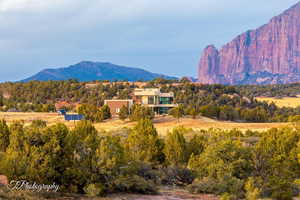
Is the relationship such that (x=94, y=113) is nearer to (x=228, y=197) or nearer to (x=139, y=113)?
(x=139, y=113)

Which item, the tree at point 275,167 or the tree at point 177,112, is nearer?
the tree at point 275,167

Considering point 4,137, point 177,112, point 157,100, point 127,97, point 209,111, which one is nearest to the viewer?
point 4,137

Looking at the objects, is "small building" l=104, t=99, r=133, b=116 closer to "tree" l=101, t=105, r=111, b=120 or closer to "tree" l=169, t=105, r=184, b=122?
"tree" l=101, t=105, r=111, b=120

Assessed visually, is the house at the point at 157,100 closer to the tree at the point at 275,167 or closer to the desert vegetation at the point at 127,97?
the desert vegetation at the point at 127,97

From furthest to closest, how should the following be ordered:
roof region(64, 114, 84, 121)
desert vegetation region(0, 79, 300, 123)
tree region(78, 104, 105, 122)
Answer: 1. desert vegetation region(0, 79, 300, 123)
2. tree region(78, 104, 105, 122)
3. roof region(64, 114, 84, 121)

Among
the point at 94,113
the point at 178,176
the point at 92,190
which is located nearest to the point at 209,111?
the point at 94,113

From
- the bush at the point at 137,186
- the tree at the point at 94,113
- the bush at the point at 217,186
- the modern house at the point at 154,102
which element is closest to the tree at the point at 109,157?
the bush at the point at 137,186

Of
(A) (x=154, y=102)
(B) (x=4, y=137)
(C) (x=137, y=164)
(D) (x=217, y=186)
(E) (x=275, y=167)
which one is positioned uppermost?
(B) (x=4, y=137)

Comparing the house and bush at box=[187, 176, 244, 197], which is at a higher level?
the house

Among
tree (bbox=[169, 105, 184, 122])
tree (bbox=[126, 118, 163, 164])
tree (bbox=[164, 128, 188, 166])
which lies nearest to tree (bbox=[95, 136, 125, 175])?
tree (bbox=[126, 118, 163, 164])

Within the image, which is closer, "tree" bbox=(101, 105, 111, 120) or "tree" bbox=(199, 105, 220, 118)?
"tree" bbox=(101, 105, 111, 120)

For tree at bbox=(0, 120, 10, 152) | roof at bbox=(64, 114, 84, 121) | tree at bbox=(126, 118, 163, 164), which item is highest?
tree at bbox=(0, 120, 10, 152)

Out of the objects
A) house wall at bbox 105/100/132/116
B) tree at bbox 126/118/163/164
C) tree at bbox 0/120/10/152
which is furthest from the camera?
house wall at bbox 105/100/132/116

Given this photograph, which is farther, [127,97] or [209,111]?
[127,97]
